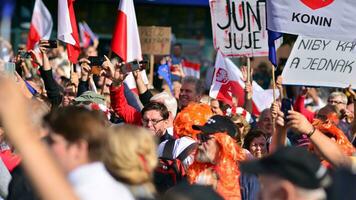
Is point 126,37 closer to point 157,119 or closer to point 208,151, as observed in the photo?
point 157,119

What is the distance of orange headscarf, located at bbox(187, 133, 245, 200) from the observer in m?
6.01

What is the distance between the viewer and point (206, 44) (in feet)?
78.7

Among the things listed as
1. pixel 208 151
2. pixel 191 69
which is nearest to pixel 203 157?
pixel 208 151

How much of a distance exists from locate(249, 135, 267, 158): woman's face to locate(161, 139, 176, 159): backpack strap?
0.98 meters

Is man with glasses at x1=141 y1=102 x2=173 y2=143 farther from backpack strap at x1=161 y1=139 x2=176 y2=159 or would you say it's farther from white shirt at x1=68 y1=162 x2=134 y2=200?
white shirt at x1=68 y1=162 x2=134 y2=200

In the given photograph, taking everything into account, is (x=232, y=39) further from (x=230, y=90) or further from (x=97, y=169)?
(x=97, y=169)

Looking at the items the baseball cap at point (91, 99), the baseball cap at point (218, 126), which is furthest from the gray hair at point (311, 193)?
the baseball cap at point (91, 99)

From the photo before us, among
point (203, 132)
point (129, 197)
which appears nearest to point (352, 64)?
point (203, 132)

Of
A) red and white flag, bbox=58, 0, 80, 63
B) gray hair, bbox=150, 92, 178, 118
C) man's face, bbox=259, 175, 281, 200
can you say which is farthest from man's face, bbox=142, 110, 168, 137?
man's face, bbox=259, 175, 281, 200

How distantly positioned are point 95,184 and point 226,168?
2.32 metres

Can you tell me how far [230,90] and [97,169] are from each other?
696 centimetres

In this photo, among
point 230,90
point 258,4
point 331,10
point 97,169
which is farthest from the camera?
point 230,90

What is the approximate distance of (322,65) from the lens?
30.5 feet

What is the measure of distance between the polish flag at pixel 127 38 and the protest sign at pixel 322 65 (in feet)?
5.87
